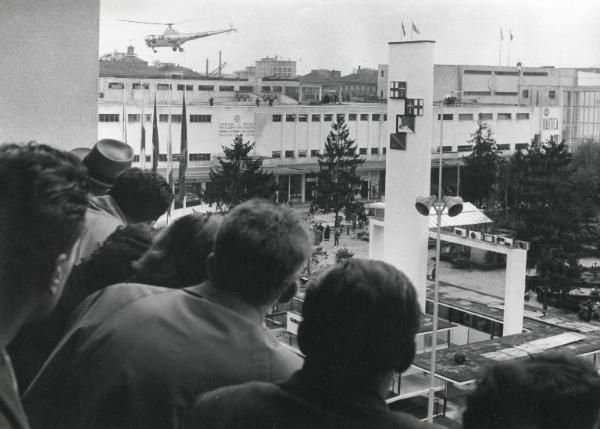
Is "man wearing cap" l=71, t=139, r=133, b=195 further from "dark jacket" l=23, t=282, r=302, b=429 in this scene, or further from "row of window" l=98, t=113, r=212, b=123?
"row of window" l=98, t=113, r=212, b=123

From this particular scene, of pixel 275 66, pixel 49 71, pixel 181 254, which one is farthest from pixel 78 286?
pixel 275 66

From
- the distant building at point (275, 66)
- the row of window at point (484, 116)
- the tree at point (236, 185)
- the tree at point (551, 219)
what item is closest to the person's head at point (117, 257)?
the tree at point (551, 219)

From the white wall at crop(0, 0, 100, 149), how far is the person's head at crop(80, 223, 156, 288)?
151 cm

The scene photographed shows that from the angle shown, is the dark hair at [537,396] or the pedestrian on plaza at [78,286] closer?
the dark hair at [537,396]

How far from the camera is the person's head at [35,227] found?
29.1 inches

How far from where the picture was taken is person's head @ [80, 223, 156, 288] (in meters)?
1.31

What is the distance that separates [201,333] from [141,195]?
704 millimetres

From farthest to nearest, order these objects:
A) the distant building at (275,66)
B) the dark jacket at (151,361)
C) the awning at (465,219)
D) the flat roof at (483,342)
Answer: the distant building at (275,66), the awning at (465,219), the flat roof at (483,342), the dark jacket at (151,361)

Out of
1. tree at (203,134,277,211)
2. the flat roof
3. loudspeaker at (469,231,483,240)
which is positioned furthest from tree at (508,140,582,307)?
tree at (203,134,277,211)

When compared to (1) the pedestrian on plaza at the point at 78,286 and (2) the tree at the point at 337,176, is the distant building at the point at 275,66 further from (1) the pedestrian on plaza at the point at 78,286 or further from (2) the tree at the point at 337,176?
(1) the pedestrian on plaza at the point at 78,286

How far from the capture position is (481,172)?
979 inches

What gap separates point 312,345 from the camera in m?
0.94

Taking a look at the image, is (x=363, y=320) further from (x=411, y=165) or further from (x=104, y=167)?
(x=411, y=165)

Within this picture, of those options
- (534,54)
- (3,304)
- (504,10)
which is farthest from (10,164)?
(534,54)
